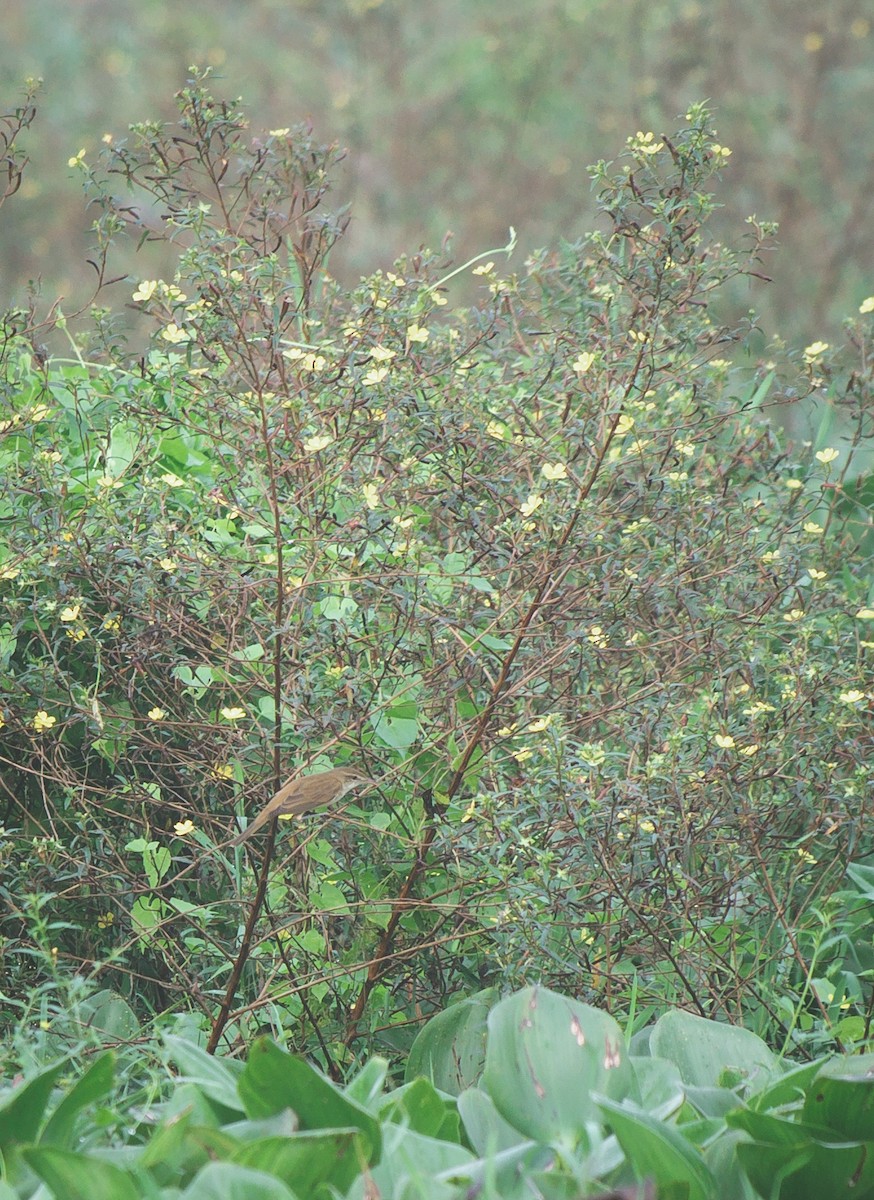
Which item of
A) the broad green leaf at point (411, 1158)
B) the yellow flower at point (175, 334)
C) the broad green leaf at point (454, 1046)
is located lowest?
the broad green leaf at point (454, 1046)

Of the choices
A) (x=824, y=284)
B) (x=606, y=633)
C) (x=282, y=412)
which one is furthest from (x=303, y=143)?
(x=824, y=284)

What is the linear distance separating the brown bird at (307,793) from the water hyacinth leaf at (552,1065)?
2.01ft

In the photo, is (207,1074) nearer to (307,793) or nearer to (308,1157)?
(308,1157)

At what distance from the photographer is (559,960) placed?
2152 mm

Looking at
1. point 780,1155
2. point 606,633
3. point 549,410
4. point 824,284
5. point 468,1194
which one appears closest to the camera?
point 468,1194

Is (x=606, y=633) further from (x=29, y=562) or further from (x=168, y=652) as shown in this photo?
(x=29, y=562)

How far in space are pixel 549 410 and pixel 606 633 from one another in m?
0.68

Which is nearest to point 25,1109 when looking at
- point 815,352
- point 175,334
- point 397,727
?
point 397,727

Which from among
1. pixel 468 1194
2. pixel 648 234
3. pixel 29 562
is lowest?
pixel 468 1194

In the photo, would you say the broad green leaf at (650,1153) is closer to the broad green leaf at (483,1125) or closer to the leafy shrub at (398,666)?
the broad green leaf at (483,1125)

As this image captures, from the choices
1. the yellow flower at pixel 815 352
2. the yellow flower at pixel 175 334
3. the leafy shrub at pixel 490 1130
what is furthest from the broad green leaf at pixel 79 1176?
the yellow flower at pixel 815 352

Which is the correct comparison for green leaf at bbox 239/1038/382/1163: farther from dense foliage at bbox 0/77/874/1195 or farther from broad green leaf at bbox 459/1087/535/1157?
dense foliage at bbox 0/77/874/1195

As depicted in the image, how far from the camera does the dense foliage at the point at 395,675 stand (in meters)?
2.24

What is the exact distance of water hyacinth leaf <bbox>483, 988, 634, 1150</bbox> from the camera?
1.43 meters
